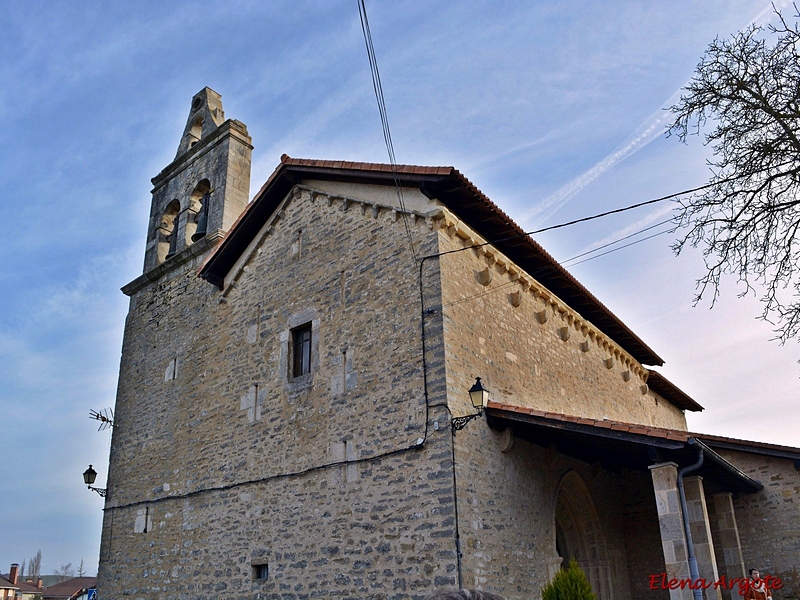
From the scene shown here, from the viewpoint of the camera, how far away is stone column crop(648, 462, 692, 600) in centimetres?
702

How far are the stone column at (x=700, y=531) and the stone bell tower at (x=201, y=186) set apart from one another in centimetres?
909

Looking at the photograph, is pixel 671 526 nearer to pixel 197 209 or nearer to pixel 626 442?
pixel 626 442

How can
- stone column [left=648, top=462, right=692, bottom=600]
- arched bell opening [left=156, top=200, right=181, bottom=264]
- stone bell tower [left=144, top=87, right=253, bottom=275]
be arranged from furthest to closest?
arched bell opening [left=156, top=200, right=181, bottom=264], stone bell tower [left=144, top=87, right=253, bottom=275], stone column [left=648, top=462, right=692, bottom=600]

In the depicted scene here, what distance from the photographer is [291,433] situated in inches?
384

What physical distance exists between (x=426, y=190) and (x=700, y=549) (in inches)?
220

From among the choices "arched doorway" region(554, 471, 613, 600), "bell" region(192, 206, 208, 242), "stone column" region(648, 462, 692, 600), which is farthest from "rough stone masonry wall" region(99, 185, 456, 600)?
"arched doorway" region(554, 471, 613, 600)

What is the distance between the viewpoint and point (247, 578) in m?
9.53

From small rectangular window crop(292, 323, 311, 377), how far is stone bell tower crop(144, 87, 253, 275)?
10.7ft

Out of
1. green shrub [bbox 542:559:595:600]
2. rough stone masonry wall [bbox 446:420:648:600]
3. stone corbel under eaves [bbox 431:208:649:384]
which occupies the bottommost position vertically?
green shrub [bbox 542:559:595:600]

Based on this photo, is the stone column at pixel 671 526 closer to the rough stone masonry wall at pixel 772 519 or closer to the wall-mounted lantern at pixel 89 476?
the rough stone masonry wall at pixel 772 519

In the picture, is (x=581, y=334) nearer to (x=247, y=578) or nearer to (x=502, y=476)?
(x=502, y=476)

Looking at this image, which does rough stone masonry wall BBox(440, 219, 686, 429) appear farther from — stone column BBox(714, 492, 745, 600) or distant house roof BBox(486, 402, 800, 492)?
stone column BBox(714, 492, 745, 600)

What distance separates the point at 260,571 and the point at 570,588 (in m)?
5.01

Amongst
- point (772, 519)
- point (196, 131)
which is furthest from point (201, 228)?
point (772, 519)
